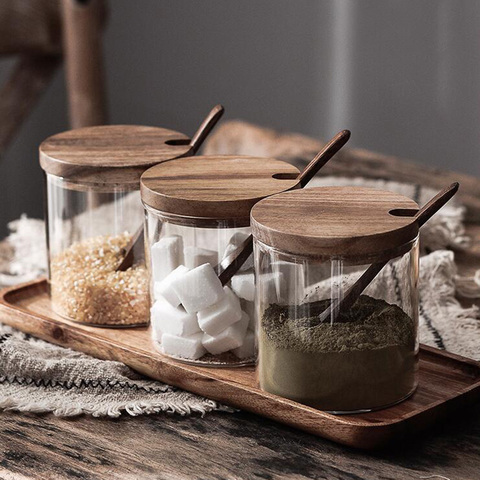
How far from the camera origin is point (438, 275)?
109 centimetres

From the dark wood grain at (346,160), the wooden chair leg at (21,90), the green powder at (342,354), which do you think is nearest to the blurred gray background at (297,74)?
the wooden chair leg at (21,90)

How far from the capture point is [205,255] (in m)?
0.82

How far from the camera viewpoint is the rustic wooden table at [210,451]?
28.5 inches

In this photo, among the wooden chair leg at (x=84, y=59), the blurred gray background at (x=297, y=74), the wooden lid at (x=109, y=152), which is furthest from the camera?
the blurred gray background at (x=297, y=74)

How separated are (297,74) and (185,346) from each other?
2.11 m

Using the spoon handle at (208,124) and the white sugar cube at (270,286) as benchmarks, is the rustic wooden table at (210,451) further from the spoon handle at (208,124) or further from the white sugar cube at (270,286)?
the spoon handle at (208,124)

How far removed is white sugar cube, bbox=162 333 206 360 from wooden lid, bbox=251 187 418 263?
14 centimetres

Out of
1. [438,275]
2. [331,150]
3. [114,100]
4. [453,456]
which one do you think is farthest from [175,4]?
[453,456]

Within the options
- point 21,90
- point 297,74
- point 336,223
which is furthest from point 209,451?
point 297,74

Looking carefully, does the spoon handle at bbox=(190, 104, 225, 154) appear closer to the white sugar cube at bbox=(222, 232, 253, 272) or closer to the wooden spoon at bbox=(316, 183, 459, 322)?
the white sugar cube at bbox=(222, 232, 253, 272)

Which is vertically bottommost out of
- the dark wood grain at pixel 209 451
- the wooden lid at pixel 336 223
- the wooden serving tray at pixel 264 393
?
the dark wood grain at pixel 209 451

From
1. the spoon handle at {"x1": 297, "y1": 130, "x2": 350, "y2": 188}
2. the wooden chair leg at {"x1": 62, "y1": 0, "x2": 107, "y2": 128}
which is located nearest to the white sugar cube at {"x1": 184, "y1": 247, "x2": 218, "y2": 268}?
the spoon handle at {"x1": 297, "y1": 130, "x2": 350, "y2": 188}

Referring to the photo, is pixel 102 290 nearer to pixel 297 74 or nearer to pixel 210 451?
pixel 210 451

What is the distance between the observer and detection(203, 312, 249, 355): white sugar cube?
2.68ft
